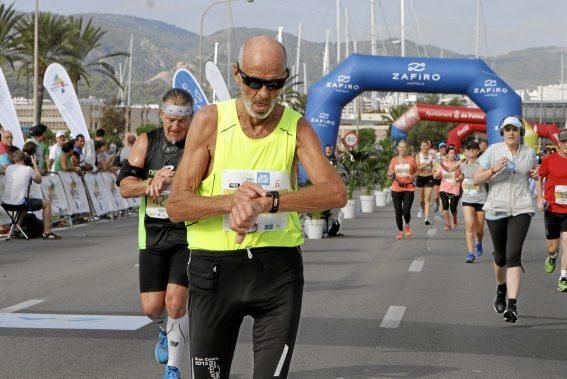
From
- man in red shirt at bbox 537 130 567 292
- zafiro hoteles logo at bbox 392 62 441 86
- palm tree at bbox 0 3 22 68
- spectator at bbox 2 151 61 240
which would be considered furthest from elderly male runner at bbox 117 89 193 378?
palm tree at bbox 0 3 22 68

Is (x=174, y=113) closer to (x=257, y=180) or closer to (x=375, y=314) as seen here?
(x=257, y=180)

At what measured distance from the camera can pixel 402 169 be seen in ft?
68.8

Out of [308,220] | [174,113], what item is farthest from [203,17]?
[174,113]

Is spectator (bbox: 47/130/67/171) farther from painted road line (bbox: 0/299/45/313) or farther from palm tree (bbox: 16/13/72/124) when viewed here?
palm tree (bbox: 16/13/72/124)

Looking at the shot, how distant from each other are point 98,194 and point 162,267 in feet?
61.6

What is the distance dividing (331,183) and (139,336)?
5168mm

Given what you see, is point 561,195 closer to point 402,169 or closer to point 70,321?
point 70,321

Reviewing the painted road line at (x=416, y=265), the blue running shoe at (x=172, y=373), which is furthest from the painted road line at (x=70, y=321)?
the painted road line at (x=416, y=265)

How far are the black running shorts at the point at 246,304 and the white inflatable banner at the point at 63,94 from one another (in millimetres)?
23501

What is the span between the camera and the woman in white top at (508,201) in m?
10.5

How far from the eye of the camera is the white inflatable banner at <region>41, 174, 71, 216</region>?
2197 cm

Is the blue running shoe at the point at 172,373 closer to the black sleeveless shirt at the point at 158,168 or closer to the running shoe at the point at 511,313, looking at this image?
the black sleeveless shirt at the point at 158,168

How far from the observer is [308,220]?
22062 millimetres

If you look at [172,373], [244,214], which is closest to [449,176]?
[172,373]
